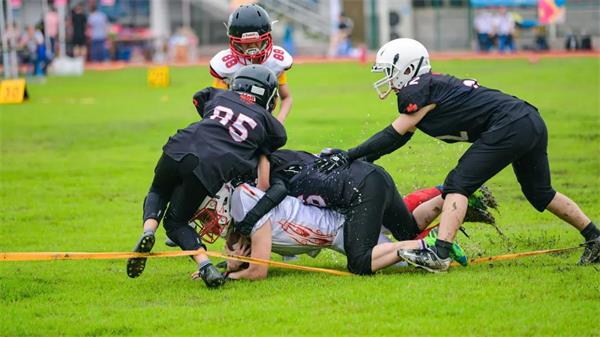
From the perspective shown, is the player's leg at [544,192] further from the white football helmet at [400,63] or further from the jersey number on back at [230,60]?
the jersey number on back at [230,60]

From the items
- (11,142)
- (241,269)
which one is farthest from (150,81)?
(241,269)

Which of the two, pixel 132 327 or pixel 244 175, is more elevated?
pixel 244 175

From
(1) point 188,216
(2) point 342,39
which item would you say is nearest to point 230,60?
(1) point 188,216

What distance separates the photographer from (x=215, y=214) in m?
7.86

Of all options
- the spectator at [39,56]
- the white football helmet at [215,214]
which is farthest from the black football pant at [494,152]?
the spectator at [39,56]

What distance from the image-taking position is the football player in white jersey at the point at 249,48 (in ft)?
30.7

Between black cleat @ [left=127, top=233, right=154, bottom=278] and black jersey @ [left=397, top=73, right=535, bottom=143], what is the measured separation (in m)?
1.91

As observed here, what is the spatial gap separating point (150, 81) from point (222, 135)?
2330 cm

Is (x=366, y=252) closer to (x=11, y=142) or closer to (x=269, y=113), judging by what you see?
(x=269, y=113)

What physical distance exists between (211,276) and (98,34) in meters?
34.1

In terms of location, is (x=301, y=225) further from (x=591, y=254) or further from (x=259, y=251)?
(x=591, y=254)

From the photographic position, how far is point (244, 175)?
25.7 ft

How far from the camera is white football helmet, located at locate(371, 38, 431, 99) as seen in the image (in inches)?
311

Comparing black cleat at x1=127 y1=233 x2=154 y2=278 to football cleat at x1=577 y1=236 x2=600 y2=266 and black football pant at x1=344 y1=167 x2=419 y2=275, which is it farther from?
football cleat at x1=577 y1=236 x2=600 y2=266
